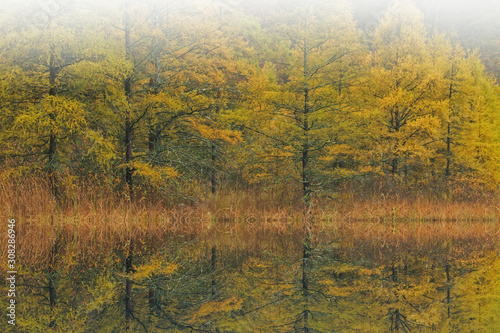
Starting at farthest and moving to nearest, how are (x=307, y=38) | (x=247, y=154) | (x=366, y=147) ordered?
(x=366, y=147) → (x=247, y=154) → (x=307, y=38)

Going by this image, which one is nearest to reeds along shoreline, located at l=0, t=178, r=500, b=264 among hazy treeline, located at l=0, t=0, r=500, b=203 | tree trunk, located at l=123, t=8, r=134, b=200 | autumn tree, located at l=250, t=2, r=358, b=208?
hazy treeline, located at l=0, t=0, r=500, b=203

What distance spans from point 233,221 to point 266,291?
885 centimetres

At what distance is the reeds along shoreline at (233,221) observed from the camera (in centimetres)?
958

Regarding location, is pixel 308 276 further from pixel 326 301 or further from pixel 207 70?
pixel 207 70

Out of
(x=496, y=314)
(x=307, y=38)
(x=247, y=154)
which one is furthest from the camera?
(x=247, y=154)

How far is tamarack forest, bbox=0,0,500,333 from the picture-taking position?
15.8 feet

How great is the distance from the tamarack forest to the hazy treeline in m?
0.08

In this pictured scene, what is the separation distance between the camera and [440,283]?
5.60 meters

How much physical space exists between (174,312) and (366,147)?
16.1m

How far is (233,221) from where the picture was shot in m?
14.1

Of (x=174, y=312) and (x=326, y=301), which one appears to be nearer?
(x=174, y=312)

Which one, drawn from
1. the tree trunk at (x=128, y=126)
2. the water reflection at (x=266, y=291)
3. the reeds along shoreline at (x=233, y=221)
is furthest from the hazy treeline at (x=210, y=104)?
the water reflection at (x=266, y=291)

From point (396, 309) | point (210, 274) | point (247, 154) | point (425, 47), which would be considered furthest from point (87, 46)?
point (425, 47)

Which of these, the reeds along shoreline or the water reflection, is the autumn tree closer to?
the reeds along shoreline
